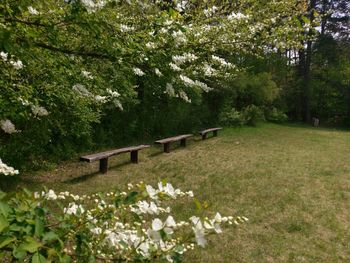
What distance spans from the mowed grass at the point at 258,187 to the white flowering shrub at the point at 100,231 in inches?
108

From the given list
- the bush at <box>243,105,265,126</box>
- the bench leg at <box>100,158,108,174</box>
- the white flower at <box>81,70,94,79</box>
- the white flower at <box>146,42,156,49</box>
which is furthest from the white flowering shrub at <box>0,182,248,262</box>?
the bush at <box>243,105,265,126</box>

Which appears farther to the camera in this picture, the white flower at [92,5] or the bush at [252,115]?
the bush at [252,115]

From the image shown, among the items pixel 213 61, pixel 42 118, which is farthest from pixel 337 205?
pixel 42 118

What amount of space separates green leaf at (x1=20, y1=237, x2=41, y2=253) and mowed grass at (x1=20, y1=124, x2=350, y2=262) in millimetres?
3096

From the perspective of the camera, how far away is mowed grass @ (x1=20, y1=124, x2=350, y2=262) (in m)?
4.26

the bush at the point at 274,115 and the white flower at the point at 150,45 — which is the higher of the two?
the white flower at the point at 150,45

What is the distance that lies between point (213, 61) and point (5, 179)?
4532mm

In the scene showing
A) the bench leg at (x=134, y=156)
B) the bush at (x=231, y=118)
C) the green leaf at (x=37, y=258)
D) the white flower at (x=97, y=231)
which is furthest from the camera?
the bush at (x=231, y=118)

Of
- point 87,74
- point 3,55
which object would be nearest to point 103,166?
point 87,74

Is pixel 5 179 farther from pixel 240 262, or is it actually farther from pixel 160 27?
pixel 160 27

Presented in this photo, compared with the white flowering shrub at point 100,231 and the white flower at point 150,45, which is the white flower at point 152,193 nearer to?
the white flowering shrub at point 100,231

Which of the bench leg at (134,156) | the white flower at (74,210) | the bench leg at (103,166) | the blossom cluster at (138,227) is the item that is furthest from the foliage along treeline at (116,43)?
the bench leg at (134,156)

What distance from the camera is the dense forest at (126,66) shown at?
221 cm

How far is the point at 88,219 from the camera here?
53.2 inches
